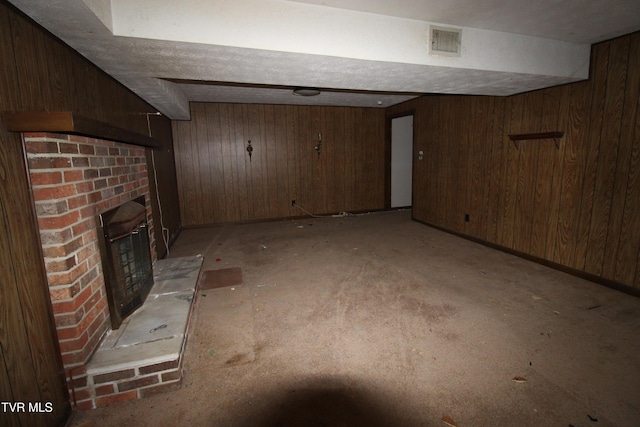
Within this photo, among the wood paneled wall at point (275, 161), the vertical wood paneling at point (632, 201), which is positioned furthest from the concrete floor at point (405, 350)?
the wood paneled wall at point (275, 161)

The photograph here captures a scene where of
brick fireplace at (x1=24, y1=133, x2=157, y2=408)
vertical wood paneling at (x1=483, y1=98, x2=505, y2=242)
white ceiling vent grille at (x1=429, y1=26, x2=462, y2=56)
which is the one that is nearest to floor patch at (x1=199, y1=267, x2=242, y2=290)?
brick fireplace at (x1=24, y1=133, x2=157, y2=408)

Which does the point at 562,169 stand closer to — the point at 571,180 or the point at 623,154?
the point at 571,180

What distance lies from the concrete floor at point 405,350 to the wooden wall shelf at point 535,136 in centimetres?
140

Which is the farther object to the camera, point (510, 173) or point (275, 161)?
point (275, 161)

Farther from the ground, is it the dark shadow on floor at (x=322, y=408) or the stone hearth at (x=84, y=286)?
the stone hearth at (x=84, y=286)

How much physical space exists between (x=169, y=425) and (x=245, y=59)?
2.19m

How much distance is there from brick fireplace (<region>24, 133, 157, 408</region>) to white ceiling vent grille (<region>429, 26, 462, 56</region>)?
96.4 inches

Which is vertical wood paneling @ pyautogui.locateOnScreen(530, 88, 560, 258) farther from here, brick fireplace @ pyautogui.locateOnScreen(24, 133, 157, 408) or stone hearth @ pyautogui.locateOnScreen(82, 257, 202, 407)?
→ brick fireplace @ pyautogui.locateOnScreen(24, 133, 157, 408)

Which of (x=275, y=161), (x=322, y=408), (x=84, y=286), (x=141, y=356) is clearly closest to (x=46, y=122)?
(x=84, y=286)

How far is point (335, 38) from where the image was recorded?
200 cm

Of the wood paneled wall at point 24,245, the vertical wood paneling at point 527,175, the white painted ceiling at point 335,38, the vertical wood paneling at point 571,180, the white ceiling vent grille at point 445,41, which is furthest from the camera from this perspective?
the vertical wood paneling at point 527,175

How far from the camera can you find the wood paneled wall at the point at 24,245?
1.14m

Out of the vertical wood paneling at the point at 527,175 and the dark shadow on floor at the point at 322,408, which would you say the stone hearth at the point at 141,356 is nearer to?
the dark shadow on floor at the point at 322,408

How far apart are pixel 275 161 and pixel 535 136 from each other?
4.09m
